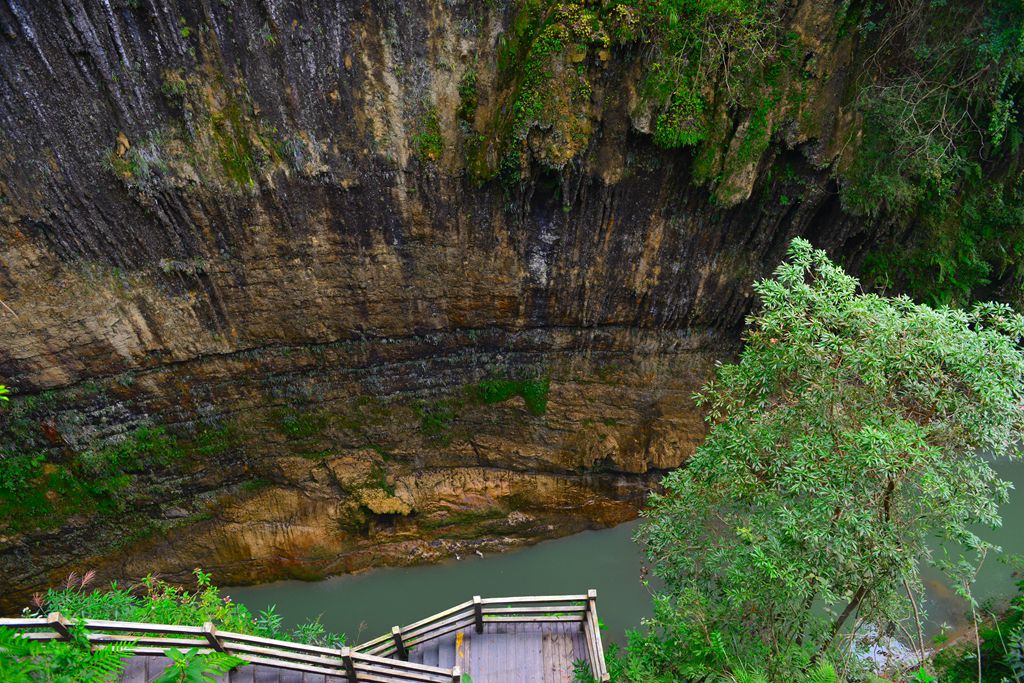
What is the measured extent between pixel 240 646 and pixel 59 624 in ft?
4.51

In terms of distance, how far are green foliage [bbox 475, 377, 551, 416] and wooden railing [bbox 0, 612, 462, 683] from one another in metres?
5.44

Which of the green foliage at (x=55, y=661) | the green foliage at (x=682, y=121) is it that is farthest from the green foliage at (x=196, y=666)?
the green foliage at (x=682, y=121)

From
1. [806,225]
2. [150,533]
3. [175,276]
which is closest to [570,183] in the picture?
[806,225]

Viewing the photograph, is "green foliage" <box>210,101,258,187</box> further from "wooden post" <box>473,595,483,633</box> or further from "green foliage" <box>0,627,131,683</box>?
"wooden post" <box>473,595,483,633</box>

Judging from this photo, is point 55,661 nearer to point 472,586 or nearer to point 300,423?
point 300,423

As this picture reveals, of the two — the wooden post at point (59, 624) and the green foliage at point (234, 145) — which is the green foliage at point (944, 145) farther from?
the wooden post at point (59, 624)

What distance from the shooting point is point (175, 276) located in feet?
29.7

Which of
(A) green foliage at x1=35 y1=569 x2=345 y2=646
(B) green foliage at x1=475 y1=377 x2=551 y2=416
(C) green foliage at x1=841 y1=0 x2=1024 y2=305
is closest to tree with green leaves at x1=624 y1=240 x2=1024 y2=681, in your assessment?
(C) green foliage at x1=841 y1=0 x2=1024 y2=305

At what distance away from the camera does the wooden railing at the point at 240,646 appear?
485 cm

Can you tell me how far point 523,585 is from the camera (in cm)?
1063

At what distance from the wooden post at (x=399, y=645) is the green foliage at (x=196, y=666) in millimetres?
1841

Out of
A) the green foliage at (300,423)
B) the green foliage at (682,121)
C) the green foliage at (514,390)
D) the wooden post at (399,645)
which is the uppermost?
the green foliage at (682,121)

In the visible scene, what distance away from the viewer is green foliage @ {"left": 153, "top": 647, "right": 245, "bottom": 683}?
475cm

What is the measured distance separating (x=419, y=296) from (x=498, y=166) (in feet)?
8.33
